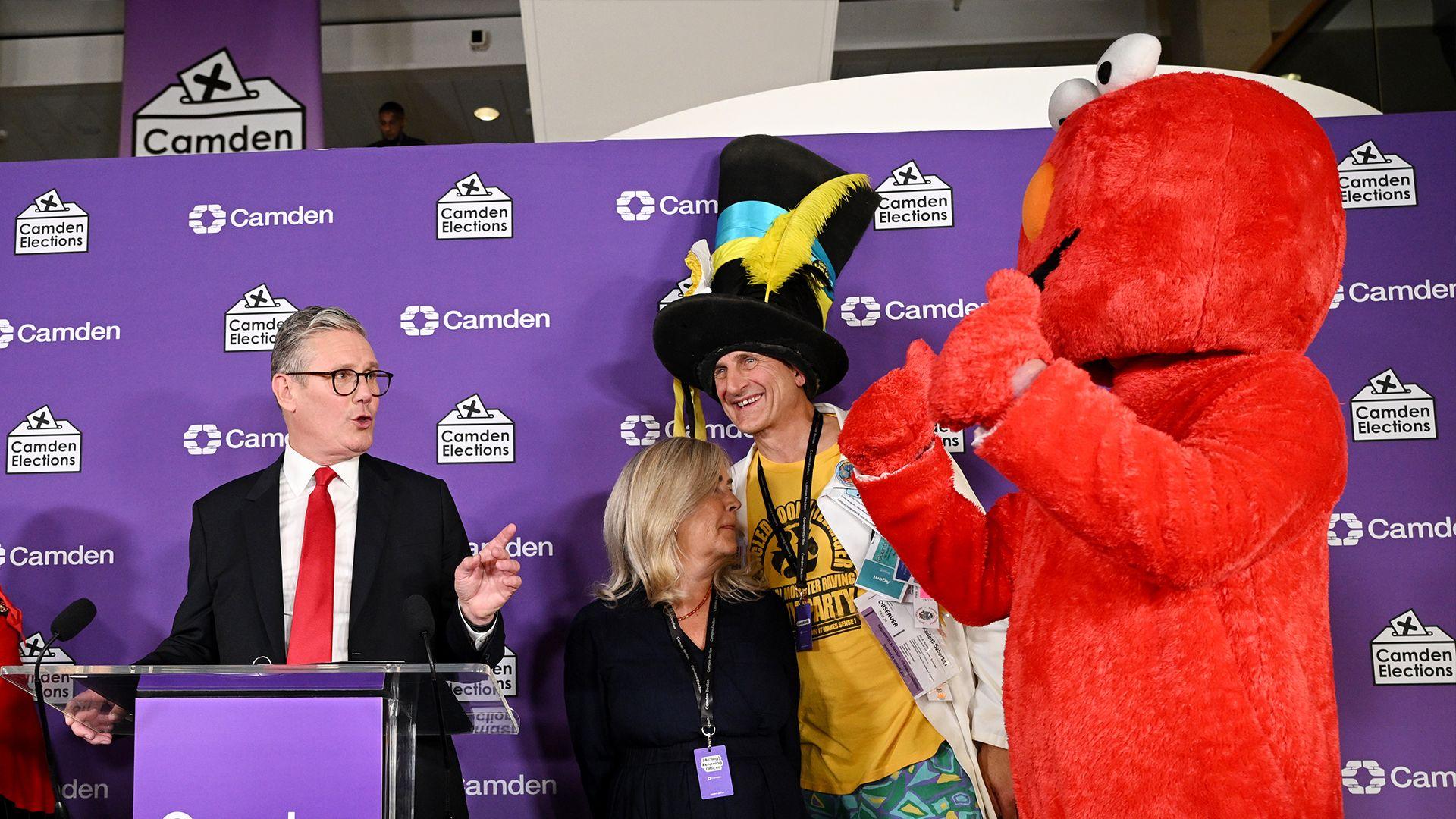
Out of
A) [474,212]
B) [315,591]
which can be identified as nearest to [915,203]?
[474,212]

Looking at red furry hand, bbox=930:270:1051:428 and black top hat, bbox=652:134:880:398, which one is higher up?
black top hat, bbox=652:134:880:398

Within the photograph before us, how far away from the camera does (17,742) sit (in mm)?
2924

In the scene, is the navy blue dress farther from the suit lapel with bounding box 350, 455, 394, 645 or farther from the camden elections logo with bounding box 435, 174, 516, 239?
the camden elections logo with bounding box 435, 174, 516, 239

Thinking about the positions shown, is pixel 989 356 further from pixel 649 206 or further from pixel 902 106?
pixel 902 106

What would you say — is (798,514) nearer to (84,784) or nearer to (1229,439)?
(1229,439)

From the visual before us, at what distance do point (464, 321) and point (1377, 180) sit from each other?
2734 millimetres

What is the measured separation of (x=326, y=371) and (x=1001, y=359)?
1791 mm

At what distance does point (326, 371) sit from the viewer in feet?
8.95

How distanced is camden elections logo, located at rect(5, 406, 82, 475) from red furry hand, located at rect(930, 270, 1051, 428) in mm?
2867

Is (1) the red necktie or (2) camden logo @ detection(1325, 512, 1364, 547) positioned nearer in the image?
(1) the red necktie

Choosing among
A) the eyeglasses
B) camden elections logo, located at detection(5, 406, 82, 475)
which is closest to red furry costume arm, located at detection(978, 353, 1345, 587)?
the eyeglasses

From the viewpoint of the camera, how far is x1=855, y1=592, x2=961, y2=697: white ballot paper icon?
9.04 feet

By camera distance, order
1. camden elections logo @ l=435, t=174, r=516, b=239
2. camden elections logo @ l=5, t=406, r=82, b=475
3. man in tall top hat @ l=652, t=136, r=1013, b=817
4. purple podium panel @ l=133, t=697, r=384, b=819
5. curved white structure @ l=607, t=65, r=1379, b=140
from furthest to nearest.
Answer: curved white structure @ l=607, t=65, r=1379, b=140, camden elections logo @ l=435, t=174, r=516, b=239, camden elections logo @ l=5, t=406, r=82, b=475, man in tall top hat @ l=652, t=136, r=1013, b=817, purple podium panel @ l=133, t=697, r=384, b=819

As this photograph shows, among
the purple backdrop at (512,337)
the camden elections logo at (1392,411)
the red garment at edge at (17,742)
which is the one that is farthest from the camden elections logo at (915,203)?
the red garment at edge at (17,742)
